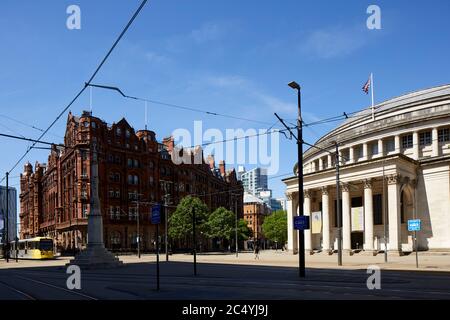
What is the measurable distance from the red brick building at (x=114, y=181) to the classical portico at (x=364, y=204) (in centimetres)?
1734

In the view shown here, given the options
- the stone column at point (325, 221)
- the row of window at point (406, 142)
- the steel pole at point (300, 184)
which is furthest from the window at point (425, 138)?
the steel pole at point (300, 184)

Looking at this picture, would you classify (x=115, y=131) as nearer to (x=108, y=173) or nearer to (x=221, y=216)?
(x=108, y=173)

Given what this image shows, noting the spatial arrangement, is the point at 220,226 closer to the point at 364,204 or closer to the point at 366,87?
the point at 364,204

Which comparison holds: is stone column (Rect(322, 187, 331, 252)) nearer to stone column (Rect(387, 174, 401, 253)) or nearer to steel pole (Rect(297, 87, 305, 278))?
stone column (Rect(387, 174, 401, 253))

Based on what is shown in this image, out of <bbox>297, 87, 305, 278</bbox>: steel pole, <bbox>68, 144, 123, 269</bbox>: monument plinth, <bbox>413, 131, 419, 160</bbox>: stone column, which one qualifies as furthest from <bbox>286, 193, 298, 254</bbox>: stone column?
<bbox>297, 87, 305, 278</bbox>: steel pole

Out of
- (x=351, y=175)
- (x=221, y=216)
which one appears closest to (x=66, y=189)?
(x=221, y=216)

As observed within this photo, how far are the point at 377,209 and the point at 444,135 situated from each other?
16.2 meters

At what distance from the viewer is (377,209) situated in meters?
71.8

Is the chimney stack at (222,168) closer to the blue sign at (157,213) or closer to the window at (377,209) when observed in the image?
the window at (377,209)

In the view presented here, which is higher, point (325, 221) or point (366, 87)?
point (366, 87)

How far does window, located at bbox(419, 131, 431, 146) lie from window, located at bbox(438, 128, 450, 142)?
170cm

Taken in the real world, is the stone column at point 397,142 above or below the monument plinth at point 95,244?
above

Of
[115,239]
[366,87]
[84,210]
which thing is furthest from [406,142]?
[84,210]

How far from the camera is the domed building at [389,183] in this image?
218 ft
